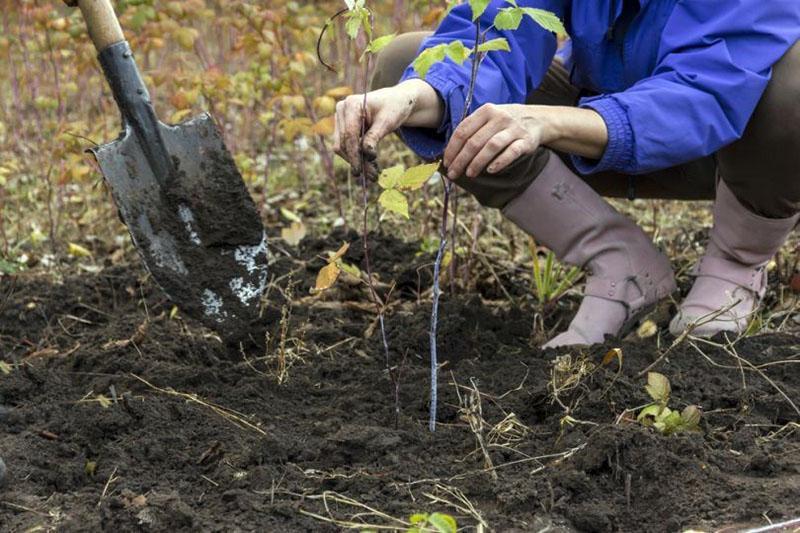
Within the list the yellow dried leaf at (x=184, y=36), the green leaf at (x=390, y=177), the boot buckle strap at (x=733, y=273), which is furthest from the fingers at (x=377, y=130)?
the yellow dried leaf at (x=184, y=36)

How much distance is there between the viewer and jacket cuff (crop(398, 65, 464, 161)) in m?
2.25

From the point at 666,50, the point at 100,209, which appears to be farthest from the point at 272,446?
the point at 100,209

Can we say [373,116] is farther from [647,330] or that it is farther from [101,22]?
[647,330]

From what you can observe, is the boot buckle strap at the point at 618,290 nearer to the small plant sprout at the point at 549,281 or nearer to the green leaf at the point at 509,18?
the small plant sprout at the point at 549,281

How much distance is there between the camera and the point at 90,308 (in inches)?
121

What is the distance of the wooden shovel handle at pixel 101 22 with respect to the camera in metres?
2.58

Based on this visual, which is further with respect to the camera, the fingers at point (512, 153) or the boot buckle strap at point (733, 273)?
the boot buckle strap at point (733, 273)

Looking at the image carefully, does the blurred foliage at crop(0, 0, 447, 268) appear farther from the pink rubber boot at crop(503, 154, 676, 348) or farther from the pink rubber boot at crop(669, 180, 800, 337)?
the pink rubber boot at crop(669, 180, 800, 337)

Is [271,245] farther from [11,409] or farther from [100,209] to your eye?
[11,409]

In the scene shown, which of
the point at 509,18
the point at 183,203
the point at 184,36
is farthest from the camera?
the point at 184,36

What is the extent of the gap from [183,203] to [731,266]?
4.57ft

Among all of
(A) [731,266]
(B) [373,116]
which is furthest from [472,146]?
(A) [731,266]

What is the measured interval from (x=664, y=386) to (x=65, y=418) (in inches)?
48.2

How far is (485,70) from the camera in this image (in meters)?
2.36
